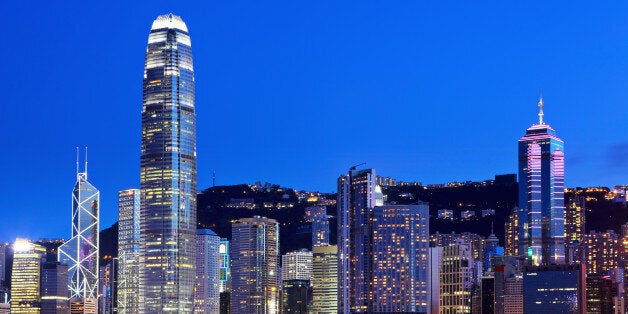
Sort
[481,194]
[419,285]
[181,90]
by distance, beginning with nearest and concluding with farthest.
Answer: [181,90]
[419,285]
[481,194]

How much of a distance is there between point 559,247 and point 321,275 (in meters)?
28.7

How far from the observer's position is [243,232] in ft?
513

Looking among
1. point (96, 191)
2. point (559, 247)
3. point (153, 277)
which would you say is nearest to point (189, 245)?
point (153, 277)

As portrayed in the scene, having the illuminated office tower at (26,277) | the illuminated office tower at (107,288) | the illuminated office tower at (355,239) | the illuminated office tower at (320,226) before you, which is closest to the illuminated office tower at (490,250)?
the illuminated office tower at (355,239)

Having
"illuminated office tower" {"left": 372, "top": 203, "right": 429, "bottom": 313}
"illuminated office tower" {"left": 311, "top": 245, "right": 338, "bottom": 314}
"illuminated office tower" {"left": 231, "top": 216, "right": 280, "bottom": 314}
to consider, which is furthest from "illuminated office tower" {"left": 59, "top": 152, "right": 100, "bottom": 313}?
"illuminated office tower" {"left": 372, "top": 203, "right": 429, "bottom": 313}

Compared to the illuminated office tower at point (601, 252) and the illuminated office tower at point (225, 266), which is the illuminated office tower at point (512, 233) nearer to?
the illuminated office tower at point (601, 252)

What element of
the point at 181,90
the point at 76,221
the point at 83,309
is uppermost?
the point at 181,90

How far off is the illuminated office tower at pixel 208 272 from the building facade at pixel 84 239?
35.9ft

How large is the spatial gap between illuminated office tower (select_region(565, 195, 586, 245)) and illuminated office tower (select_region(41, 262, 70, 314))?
5909cm

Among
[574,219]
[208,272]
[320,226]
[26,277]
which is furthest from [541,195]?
[26,277]

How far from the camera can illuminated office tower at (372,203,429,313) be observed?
132m

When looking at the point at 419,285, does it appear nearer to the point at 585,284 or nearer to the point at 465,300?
the point at 465,300

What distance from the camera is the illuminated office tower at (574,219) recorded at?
155500 mm

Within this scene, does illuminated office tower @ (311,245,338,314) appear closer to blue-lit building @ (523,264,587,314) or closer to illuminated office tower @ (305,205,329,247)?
illuminated office tower @ (305,205,329,247)
